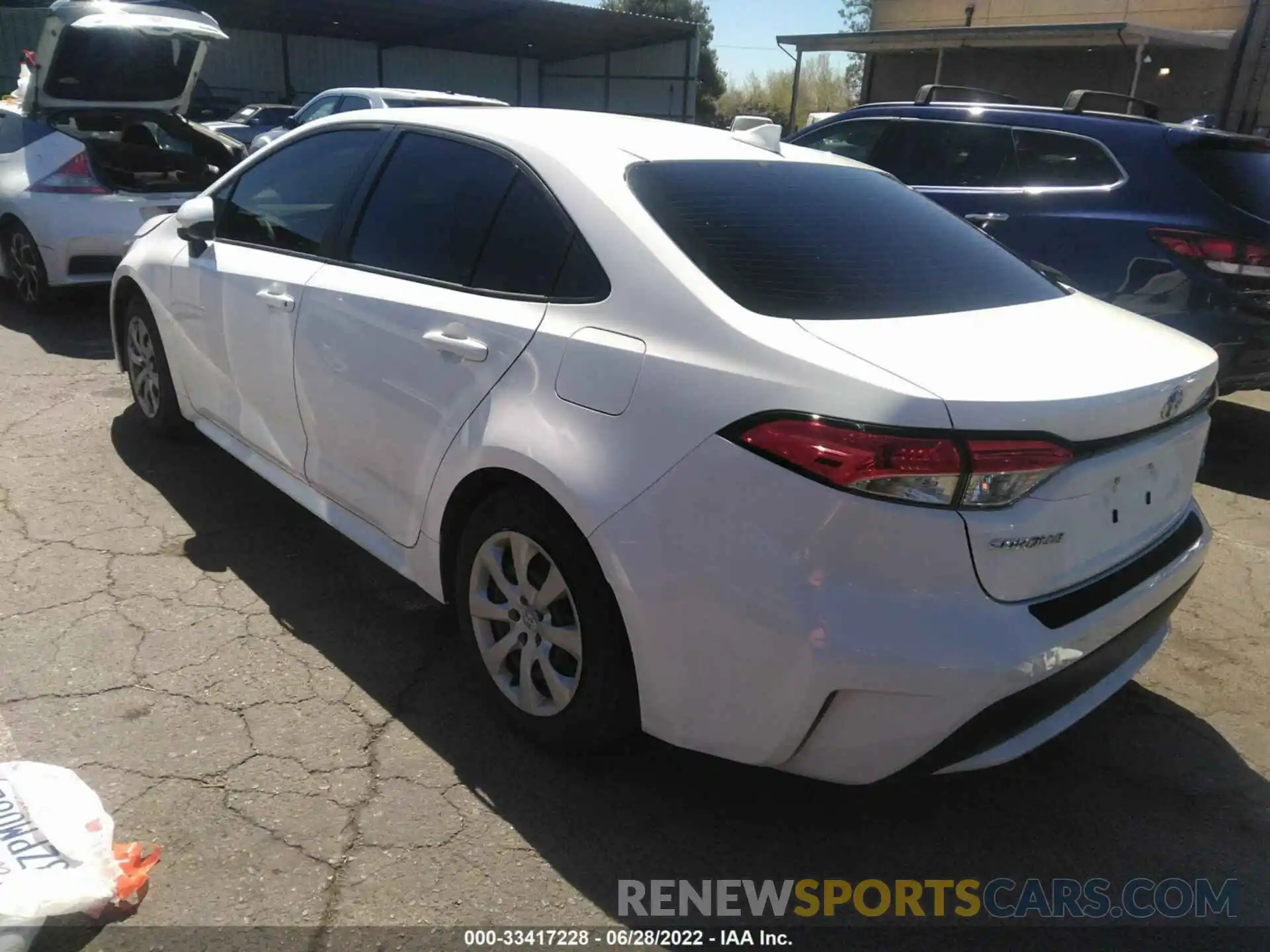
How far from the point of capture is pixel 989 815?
99.9 inches

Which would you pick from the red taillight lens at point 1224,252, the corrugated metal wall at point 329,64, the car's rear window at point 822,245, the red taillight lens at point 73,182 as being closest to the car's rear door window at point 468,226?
the car's rear window at point 822,245

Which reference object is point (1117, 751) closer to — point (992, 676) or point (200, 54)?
point (992, 676)

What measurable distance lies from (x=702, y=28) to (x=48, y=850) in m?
54.2

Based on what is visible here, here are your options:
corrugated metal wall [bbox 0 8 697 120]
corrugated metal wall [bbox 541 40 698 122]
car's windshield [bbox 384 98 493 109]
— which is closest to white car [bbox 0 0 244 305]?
car's windshield [bbox 384 98 493 109]

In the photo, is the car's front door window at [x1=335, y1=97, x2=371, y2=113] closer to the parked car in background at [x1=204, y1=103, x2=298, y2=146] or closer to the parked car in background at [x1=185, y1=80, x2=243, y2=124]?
the parked car in background at [x1=204, y1=103, x2=298, y2=146]

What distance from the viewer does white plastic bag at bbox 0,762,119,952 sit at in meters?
1.94

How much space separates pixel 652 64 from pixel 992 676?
34278 millimetres

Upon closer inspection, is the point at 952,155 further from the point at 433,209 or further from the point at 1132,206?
the point at 433,209

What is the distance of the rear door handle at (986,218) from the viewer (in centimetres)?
550

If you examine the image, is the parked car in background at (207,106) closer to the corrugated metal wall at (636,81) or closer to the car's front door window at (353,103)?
the corrugated metal wall at (636,81)

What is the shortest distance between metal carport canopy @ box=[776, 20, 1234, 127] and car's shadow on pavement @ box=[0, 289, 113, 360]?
16852 millimetres

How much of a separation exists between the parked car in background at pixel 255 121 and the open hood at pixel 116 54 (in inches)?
398

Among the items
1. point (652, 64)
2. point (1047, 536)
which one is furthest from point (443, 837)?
point (652, 64)

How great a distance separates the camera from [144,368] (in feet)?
15.0
